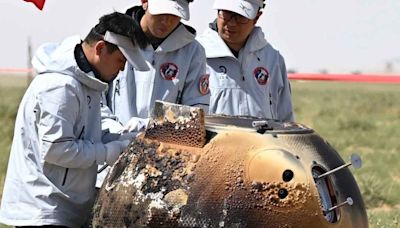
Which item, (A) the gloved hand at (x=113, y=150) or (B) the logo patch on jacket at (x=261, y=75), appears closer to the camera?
(A) the gloved hand at (x=113, y=150)

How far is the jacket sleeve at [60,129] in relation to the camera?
4598 millimetres

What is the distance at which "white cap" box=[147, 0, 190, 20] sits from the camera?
5.51m

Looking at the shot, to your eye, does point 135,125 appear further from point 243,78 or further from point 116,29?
point 243,78

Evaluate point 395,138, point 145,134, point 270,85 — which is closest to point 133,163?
point 145,134

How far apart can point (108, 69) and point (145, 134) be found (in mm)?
438

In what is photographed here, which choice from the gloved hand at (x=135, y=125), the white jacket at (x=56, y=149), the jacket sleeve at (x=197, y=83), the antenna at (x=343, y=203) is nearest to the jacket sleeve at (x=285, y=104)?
Result: the jacket sleeve at (x=197, y=83)

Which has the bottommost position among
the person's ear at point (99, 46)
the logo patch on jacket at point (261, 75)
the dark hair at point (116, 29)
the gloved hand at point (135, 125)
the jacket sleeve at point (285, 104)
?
the jacket sleeve at point (285, 104)

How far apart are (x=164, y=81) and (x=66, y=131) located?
→ 1.13 meters

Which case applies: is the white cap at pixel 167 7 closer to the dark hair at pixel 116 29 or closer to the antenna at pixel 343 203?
the dark hair at pixel 116 29

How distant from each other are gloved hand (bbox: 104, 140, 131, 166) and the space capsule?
0.13 metres

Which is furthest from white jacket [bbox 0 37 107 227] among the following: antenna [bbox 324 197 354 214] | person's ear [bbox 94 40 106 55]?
antenna [bbox 324 197 354 214]

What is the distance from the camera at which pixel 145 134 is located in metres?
4.60

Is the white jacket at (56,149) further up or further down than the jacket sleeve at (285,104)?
further up

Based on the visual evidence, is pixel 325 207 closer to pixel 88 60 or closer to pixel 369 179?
pixel 88 60
